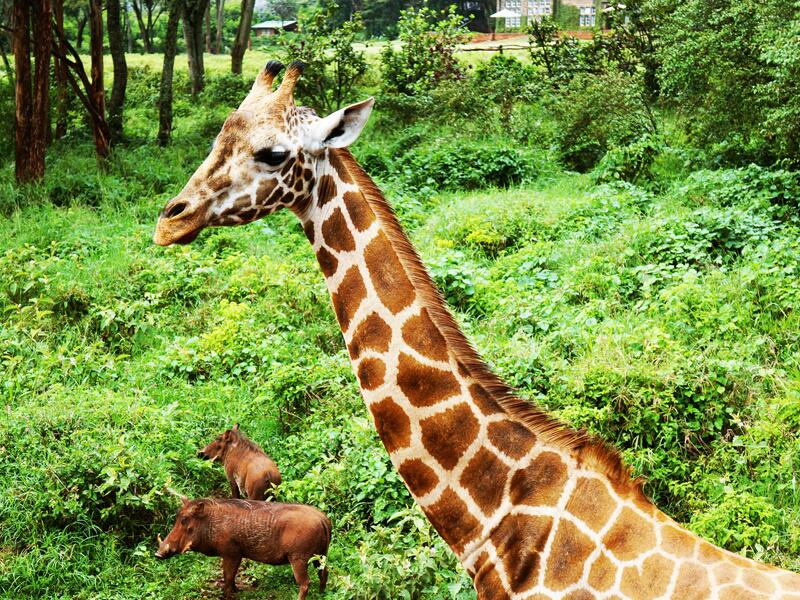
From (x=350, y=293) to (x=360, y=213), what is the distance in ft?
1.09

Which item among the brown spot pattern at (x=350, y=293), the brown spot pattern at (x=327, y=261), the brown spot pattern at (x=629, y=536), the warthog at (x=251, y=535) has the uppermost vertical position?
the brown spot pattern at (x=327, y=261)

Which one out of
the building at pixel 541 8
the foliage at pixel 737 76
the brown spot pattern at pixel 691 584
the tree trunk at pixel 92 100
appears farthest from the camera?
the building at pixel 541 8

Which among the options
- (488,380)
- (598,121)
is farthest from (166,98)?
(488,380)

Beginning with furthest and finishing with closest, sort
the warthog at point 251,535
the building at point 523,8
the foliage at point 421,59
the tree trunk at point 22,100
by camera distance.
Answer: the building at point 523,8 → the foliage at point 421,59 → the tree trunk at point 22,100 → the warthog at point 251,535

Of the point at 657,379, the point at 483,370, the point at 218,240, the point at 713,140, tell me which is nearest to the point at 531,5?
the point at 713,140

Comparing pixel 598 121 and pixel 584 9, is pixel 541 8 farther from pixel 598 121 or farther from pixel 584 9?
pixel 598 121

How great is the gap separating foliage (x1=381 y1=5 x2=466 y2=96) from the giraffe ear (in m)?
14.7

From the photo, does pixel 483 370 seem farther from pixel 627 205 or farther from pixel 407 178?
pixel 407 178

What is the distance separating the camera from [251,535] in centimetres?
510

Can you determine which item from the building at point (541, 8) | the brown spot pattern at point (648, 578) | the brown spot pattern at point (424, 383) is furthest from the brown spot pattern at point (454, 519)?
the building at point (541, 8)

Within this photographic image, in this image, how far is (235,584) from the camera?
5.39 meters

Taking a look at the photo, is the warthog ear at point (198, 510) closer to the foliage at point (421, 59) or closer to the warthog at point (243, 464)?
the warthog at point (243, 464)

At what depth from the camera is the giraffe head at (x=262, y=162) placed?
3.36 meters

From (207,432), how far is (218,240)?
3.82 m
